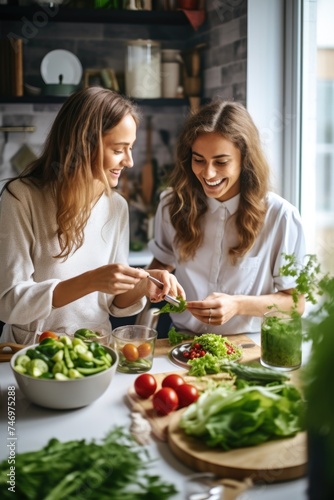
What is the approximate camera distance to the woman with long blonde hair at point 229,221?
88.6 inches

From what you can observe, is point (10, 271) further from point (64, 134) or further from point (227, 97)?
point (227, 97)

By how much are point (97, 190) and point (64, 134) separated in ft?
0.84

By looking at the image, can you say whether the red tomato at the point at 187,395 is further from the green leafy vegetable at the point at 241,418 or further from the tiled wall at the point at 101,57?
the tiled wall at the point at 101,57

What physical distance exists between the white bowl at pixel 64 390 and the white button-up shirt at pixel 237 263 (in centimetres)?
80

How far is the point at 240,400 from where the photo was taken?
139 centimetres

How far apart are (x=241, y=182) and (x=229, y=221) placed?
0.16 m

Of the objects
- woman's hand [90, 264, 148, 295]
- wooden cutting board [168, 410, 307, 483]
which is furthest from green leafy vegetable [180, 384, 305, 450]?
woman's hand [90, 264, 148, 295]

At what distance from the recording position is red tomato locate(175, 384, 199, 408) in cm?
155

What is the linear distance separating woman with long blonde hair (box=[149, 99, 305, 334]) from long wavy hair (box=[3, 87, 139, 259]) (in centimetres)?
35

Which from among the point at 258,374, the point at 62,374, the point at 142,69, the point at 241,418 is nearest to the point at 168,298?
the point at 258,374

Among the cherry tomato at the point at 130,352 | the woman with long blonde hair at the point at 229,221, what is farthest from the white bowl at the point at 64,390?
the woman with long blonde hair at the point at 229,221

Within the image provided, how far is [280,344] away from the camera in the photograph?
1777 mm

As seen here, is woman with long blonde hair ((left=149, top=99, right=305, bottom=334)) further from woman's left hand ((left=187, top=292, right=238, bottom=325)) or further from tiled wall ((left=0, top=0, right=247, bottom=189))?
tiled wall ((left=0, top=0, right=247, bottom=189))

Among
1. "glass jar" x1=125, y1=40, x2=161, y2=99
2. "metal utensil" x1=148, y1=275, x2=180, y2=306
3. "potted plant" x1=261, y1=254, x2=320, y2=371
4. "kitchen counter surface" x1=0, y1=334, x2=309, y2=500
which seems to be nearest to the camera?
"kitchen counter surface" x1=0, y1=334, x2=309, y2=500
